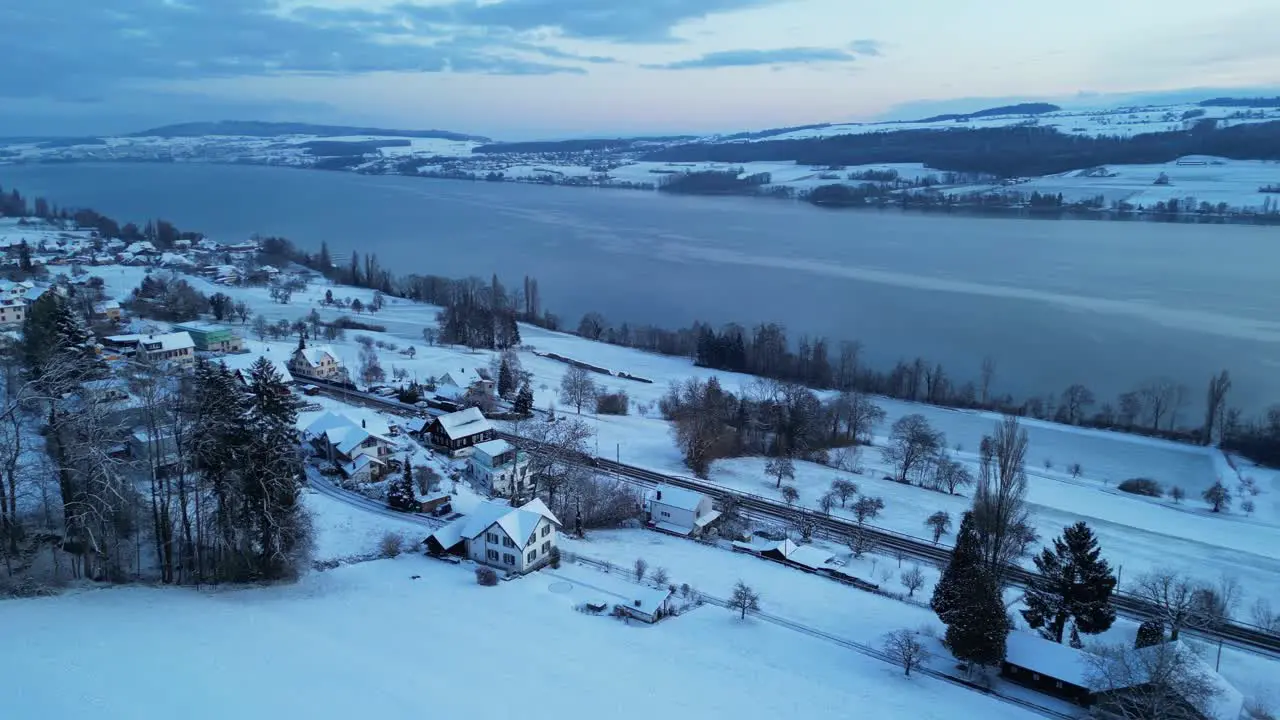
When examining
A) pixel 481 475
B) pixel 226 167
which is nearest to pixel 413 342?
pixel 481 475

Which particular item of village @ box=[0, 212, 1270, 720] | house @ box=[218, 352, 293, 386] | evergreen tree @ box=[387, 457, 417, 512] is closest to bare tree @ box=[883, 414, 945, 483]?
village @ box=[0, 212, 1270, 720]

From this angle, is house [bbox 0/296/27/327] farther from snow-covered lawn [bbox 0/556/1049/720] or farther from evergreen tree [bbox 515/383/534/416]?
snow-covered lawn [bbox 0/556/1049/720]

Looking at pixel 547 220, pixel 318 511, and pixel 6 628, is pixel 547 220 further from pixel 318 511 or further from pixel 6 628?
pixel 6 628

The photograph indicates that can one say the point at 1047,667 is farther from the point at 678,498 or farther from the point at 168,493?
the point at 168,493

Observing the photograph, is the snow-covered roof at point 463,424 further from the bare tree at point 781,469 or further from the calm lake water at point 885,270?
the calm lake water at point 885,270

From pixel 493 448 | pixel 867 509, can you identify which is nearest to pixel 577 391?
pixel 493 448

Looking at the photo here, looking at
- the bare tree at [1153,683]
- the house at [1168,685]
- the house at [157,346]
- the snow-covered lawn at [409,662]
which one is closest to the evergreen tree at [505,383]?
the house at [157,346]
